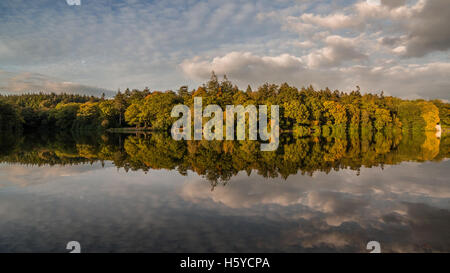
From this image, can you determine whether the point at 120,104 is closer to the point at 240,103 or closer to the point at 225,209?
the point at 240,103

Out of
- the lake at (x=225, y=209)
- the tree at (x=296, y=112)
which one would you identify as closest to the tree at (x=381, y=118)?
the tree at (x=296, y=112)

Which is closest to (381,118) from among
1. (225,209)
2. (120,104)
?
(120,104)

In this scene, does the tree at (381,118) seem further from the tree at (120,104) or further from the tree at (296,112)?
the tree at (120,104)

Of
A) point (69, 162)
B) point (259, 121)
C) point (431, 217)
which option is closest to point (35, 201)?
point (69, 162)

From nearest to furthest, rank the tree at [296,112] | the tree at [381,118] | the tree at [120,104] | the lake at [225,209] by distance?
the lake at [225,209] → the tree at [296,112] → the tree at [381,118] → the tree at [120,104]

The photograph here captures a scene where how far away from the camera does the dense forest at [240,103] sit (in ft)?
238

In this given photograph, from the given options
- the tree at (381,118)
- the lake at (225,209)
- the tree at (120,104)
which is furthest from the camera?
the tree at (120,104)

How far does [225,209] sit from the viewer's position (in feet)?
27.5

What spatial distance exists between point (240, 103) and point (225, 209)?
2301 inches

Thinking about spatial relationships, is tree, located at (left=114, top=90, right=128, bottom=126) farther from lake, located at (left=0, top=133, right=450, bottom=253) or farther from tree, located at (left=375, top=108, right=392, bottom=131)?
tree, located at (left=375, top=108, right=392, bottom=131)

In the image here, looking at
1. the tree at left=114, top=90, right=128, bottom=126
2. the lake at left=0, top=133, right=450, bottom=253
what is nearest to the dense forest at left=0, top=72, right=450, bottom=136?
the tree at left=114, top=90, right=128, bottom=126

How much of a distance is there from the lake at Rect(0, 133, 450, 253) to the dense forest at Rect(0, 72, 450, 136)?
5363 centimetres

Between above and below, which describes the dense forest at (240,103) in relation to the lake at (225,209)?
above

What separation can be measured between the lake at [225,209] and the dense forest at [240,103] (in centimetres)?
5363
